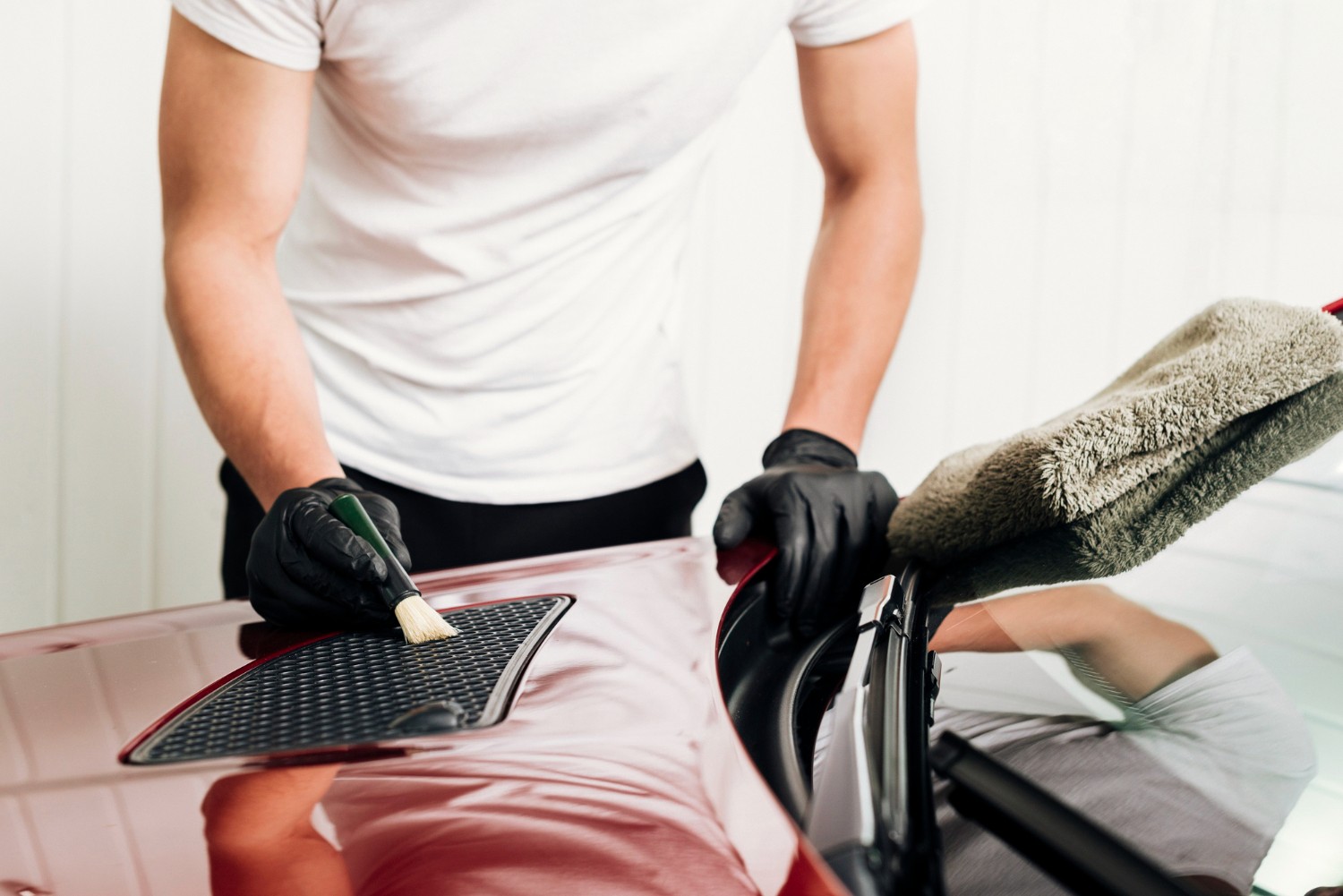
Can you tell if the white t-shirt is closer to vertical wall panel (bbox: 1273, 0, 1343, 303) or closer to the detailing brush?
the detailing brush

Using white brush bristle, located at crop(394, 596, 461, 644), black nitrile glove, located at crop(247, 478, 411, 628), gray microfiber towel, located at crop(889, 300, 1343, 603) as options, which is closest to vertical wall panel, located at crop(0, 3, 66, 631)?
black nitrile glove, located at crop(247, 478, 411, 628)

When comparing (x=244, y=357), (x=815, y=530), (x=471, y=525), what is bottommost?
(x=471, y=525)

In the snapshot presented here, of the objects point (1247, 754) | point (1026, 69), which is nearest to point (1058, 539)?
point (1247, 754)

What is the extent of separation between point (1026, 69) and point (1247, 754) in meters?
2.07

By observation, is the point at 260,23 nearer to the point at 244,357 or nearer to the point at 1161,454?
the point at 244,357

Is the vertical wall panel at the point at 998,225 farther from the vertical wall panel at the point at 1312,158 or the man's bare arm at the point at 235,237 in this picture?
the man's bare arm at the point at 235,237

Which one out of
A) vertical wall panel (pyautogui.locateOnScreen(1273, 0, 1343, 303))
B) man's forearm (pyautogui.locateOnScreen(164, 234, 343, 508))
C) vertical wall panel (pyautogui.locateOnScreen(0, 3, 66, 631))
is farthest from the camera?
vertical wall panel (pyautogui.locateOnScreen(1273, 0, 1343, 303))

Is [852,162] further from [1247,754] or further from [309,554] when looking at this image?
[1247,754]

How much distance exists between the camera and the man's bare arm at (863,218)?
134 centimetres

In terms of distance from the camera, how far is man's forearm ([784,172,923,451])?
4.29ft

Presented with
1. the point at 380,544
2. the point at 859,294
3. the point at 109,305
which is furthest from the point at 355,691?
the point at 109,305

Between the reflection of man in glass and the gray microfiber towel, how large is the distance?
0.08 meters

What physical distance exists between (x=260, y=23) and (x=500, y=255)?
13.6 inches

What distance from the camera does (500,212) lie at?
3.89ft
